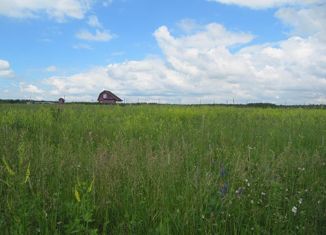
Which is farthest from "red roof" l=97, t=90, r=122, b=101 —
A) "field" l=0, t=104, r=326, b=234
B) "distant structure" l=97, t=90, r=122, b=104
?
"field" l=0, t=104, r=326, b=234

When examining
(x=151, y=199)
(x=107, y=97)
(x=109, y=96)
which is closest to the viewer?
(x=151, y=199)

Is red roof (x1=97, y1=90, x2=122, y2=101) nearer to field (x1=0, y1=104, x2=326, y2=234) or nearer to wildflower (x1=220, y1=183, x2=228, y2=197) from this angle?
field (x1=0, y1=104, x2=326, y2=234)

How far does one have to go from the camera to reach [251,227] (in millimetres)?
3211

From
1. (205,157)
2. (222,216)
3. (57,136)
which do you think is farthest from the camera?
(57,136)

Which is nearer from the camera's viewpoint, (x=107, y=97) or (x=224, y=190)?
(x=224, y=190)

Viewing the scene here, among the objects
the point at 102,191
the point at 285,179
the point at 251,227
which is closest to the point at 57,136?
the point at 102,191

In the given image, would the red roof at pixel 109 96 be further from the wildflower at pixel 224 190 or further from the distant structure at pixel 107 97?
the wildflower at pixel 224 190

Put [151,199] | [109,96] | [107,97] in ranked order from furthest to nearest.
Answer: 1. [109,96]
2. [107,97]
3. [151,199]

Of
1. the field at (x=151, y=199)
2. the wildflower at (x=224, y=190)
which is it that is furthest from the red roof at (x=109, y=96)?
the wildflower at (x=224, y=190)

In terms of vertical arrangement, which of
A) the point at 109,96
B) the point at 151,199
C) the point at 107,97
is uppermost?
the point at 109,96

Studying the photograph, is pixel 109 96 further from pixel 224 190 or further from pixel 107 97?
pixel 224 190

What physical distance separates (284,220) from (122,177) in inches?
71.5

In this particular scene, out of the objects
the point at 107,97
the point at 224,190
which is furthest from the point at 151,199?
the point at 107,97

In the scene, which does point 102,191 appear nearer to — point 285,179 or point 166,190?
point 166,190
